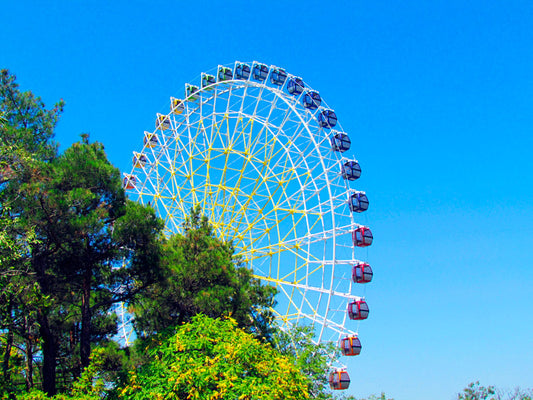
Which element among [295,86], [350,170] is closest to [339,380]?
[350,170]

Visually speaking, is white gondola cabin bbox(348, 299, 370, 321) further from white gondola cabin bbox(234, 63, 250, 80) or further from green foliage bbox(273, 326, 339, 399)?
white gondola cabin bbox(234, 63, 250, 80)

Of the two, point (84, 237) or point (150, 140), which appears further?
point (150, 140)

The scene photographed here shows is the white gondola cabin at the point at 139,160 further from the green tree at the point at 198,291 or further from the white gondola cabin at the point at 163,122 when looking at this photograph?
the green tree at the point at 198,291

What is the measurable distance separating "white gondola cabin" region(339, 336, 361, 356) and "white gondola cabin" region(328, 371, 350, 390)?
1.13 m

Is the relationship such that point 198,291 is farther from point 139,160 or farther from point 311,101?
point 139,160

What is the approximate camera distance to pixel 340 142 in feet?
99.8

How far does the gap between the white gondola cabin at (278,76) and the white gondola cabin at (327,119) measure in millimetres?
3180

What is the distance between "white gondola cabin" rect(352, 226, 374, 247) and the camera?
2817 centimetres

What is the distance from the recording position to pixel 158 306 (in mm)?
22188

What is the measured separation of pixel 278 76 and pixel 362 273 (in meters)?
12.7

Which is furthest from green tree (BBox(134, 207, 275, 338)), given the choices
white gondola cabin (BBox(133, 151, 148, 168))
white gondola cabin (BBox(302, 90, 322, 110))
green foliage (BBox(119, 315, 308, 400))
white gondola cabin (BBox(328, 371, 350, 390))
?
white gondola cabin (BBox(133, 151, 148, 168))

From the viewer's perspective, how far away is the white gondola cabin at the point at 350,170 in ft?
97.7

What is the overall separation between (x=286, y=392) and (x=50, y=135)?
1451cm

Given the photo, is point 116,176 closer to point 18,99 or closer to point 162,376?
point 18,99
